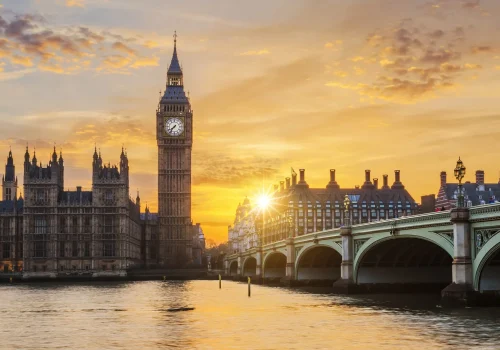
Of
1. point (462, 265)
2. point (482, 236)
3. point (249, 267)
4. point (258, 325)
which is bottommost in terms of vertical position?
point (249, 267)

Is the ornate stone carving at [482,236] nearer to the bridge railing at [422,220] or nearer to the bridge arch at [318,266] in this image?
the bridge railing at [422,220]

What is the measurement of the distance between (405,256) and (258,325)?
36.1 metres

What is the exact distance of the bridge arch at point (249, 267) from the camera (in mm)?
165312

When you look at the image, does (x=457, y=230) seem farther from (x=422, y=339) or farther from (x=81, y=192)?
(x=81, y=192)

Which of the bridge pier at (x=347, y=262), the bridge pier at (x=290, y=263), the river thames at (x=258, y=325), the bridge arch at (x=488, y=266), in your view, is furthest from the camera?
the bridge pier at (x=290, y=263)

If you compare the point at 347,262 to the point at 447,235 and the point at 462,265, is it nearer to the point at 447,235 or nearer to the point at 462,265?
the point at 447,235

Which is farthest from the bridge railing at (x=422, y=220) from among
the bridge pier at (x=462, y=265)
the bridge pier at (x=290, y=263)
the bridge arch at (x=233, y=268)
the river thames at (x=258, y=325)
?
the bridge arch at (x=233, y=268)

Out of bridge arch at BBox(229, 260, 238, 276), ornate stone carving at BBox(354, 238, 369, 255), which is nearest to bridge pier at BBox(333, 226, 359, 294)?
ornate stone carving at BBox(354, 238, 369, 255)

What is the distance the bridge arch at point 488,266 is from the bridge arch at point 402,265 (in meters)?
20.9

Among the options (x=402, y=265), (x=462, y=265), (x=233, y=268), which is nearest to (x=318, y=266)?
(x=402, y=265)

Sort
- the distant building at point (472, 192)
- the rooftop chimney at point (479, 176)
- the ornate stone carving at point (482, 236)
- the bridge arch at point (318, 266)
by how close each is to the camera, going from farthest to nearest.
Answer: the rooftop chimney at point (479, 176) < the distant building at point (472, 192) < the bridge arch at point (318, 266) < the ornate stone carving at point (482, 236)

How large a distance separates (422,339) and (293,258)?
225 feet

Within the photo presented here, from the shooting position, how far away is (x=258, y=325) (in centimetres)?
5256

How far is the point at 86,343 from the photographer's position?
43125 mm
